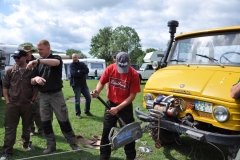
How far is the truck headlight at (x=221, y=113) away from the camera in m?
3.19

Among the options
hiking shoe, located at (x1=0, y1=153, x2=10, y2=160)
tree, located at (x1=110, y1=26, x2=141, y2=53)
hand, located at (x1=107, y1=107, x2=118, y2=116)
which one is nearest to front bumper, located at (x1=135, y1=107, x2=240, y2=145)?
hand, located at (x1=107, y1=107, x2=118, y2=116)

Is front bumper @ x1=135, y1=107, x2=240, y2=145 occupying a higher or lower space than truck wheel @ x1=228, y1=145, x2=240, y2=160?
higher

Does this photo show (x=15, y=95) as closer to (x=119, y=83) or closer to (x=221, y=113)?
(x=119, y=83)

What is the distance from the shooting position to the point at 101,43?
71.2m

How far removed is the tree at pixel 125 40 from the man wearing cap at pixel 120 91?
60.9m

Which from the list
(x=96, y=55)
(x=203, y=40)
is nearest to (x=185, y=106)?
(x=203, y=40)

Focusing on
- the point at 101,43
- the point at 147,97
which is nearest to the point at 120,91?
the point at 147,97

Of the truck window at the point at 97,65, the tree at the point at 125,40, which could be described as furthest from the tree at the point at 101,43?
the truck window at the point at 97,65

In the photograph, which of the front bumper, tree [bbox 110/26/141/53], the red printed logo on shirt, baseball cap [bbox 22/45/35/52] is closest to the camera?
the front bumper

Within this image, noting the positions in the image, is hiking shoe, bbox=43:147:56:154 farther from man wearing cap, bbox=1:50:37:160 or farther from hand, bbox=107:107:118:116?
hand, bbox=107:107:118:116

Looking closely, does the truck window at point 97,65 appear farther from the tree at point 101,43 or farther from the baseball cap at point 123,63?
the tree at point 101,43

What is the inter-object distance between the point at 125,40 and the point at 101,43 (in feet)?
29.2

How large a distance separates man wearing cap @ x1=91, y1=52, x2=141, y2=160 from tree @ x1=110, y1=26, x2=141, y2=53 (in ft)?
200

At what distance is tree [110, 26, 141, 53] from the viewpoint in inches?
2574
